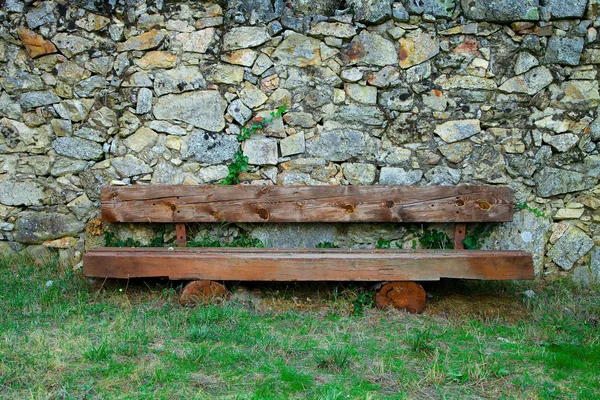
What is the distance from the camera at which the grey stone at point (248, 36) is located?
194 inches

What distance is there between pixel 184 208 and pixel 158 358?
5.63ft

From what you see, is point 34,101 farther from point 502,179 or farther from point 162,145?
point 502,179

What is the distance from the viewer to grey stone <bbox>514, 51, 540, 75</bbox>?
16.3 ft

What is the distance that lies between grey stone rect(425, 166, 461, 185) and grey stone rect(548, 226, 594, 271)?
3.38 ft


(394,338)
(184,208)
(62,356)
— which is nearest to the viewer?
(62,356)

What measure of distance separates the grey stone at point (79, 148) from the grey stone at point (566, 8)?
396cm

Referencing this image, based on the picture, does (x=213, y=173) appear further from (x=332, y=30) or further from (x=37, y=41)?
(x=37, y=41)

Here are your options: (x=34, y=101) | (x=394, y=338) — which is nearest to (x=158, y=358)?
(x=394, y=338)

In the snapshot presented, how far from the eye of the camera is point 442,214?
16.1 ft

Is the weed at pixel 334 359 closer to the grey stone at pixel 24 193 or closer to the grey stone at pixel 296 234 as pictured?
the grey stone at pixel 296 234

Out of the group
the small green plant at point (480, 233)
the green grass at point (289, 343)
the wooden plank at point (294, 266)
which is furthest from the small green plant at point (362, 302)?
the small green plant at point (480, 233)

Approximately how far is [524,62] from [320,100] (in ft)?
5.71

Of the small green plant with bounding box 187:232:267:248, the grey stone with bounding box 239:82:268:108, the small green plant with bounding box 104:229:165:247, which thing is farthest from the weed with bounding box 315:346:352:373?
the grey stone with bounding box 239:82:268:108

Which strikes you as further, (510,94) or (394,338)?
(510,94)
